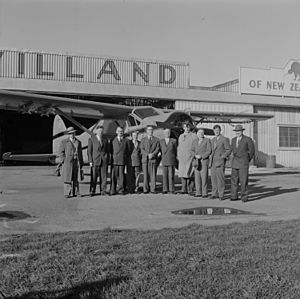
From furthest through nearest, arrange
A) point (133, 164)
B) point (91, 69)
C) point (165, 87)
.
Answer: point (165, 87), point (91, 69), point (133, 164)

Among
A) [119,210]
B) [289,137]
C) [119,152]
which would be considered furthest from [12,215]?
[289,137]

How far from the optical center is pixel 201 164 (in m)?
11.2

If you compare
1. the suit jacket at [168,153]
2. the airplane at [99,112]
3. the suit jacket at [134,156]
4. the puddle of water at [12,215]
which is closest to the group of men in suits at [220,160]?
the suit jacket at [168,153]

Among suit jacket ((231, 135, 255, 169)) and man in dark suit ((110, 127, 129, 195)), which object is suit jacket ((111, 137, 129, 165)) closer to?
man in dark suit ((110, 127, 129, 195))

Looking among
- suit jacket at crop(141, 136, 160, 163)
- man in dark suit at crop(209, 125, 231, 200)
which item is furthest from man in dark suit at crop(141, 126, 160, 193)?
man in dark suit at crop(209, 125, 231, 200)

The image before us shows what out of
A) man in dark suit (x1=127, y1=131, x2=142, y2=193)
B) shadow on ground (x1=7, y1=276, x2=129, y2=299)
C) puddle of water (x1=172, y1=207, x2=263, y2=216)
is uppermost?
man in dark suit (x1=127, y1=131, x2=142, y2=193)

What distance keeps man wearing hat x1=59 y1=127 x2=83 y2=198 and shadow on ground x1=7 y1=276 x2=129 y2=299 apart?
7054 millimetres

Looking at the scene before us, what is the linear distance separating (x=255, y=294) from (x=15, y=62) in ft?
86.6

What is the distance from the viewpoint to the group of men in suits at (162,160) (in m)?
10.6

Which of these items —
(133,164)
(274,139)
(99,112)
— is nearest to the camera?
(133,164)

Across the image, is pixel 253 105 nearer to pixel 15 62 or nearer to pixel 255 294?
pixel 15 62

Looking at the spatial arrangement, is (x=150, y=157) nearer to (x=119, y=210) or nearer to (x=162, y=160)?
(x=162, y=160)

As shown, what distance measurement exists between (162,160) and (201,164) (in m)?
1.13

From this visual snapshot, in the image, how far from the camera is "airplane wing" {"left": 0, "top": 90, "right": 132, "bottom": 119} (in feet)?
47.6
